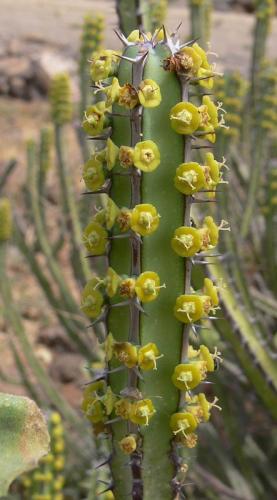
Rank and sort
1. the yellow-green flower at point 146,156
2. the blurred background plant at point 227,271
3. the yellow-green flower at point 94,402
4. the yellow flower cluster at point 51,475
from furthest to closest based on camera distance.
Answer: the blurred background plant at point 227,271 → the yellow flower cluster at point 51,475 → the yellow-green flower at point 94,402 → the yellow-green flower at point 146,156

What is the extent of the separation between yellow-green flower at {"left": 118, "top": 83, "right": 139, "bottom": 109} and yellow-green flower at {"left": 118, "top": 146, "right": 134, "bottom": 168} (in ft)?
0.15

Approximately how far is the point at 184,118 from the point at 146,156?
→ 57 millimetres

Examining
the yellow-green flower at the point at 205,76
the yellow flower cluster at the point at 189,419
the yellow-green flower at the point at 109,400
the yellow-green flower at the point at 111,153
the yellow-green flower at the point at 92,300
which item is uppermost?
the yellow-green flower at the point at 205,76

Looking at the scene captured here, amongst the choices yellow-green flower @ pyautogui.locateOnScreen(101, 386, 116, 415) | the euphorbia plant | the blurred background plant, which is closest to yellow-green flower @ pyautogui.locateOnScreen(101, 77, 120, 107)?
the euphorbia plant

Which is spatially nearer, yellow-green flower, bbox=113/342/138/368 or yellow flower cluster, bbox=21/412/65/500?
yellow-green flower, bbox=113/342/138/368

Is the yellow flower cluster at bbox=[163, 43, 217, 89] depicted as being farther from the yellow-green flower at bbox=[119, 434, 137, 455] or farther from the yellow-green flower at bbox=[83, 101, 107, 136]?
the yellow-green flower at bbox=[119, 434, 137, 455]

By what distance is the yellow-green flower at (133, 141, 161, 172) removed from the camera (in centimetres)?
86

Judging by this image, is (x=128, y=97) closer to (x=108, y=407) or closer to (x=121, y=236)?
(x=121, y=236)

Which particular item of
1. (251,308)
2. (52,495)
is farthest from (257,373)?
(52,495)

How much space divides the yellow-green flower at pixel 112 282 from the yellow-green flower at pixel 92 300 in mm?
32

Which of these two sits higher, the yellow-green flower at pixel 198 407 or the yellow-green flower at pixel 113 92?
the yellow-green flower at pixel 113 92

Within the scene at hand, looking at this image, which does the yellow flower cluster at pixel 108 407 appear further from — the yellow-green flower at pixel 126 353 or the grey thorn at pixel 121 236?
the grey thorn at pixel 121 236

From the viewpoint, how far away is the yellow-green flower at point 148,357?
2.92ft

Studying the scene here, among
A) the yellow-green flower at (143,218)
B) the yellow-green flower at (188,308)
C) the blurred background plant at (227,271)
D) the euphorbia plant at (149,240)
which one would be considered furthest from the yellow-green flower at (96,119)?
the blurred background plant at (227,271)
